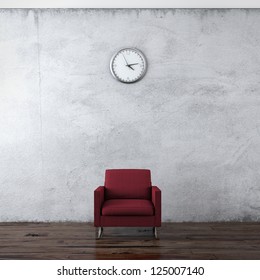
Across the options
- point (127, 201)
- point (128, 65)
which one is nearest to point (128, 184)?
point (127, 201)

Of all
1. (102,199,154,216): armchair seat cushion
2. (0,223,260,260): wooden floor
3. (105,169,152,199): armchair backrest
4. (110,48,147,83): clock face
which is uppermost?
(110,48,147,83): clock face

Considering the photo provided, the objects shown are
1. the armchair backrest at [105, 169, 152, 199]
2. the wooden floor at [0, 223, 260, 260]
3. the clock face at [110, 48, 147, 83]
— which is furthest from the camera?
the clock face at [110, 48, 147, 83]

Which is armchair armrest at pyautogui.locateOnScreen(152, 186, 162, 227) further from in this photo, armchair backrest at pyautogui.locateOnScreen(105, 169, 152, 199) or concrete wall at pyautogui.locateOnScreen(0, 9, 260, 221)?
concrete wall at pyautogui.locateOnScreen(0, 9, 260, 221)

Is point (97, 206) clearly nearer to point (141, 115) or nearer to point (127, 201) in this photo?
point (127, 201)

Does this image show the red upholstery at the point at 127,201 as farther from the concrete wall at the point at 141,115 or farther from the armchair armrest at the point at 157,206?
the concrete wall at the point at 141,115

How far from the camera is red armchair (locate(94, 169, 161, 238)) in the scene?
4160 millimetres

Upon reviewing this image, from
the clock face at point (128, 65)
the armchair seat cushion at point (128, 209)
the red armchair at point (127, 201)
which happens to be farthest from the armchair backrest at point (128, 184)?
the clock face at point (128, 65)

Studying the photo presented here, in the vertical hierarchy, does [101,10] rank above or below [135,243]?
above

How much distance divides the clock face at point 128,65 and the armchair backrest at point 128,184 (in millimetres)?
1245

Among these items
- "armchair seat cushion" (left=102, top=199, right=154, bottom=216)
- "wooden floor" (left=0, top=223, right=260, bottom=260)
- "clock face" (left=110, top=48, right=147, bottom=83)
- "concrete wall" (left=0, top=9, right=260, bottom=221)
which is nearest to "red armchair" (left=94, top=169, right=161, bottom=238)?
"armchair seat cushion" (left=102, top=199, right=154, bottom=216)

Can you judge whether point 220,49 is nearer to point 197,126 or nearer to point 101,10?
point 197,126

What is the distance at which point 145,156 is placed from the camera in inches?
203
